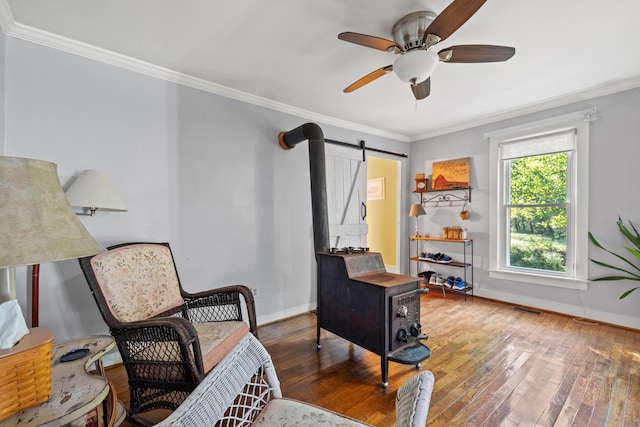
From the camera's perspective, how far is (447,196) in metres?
4.41

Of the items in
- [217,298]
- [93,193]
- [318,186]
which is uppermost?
[318,186]

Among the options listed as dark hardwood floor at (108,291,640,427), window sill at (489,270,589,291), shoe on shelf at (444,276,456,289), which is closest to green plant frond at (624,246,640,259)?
window sill at (489,270,589,291)

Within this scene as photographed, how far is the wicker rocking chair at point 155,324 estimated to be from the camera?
150 cm

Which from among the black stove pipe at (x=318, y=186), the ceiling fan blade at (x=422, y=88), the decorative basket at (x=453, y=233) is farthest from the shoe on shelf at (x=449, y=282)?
the ceiling fan blade at (x=422, y=88)

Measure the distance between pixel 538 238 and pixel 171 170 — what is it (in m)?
4.28

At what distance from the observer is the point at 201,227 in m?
2.78

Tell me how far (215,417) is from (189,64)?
8.67 ft

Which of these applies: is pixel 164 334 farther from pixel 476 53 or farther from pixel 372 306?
pixel 476 53

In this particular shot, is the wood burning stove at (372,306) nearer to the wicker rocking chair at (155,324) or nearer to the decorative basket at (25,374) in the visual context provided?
the wicker rocking chair at (155,324)

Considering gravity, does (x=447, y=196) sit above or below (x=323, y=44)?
below

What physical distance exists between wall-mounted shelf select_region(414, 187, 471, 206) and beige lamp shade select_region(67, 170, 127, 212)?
4.06 meters

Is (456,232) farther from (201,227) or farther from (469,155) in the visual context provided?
(201,227)

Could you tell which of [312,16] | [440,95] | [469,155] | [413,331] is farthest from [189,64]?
[469,155]

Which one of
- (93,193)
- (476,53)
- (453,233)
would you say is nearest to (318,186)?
(476,53)
